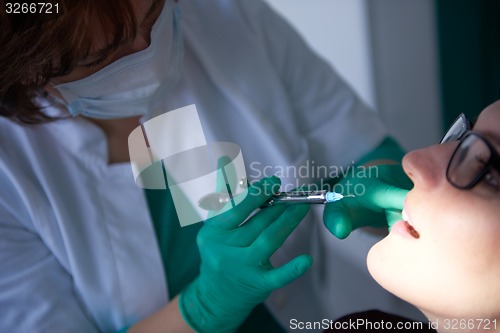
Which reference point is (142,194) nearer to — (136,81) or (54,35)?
(136,81)

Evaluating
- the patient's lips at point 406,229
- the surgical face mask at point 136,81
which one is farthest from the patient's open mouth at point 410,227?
the surgical face mask at point 136,81

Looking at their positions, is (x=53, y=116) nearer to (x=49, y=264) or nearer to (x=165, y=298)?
(x=49, y=264)

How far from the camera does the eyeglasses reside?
601 mm

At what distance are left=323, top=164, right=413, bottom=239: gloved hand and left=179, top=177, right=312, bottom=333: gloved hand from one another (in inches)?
2.4

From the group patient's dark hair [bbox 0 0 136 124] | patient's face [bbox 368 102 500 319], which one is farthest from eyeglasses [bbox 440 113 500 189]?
patient's dark hair [bbox 0 0 136 124]

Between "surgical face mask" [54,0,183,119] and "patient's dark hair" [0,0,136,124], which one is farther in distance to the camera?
"surgical face mask" [54,0,183,119]

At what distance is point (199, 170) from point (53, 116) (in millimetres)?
285

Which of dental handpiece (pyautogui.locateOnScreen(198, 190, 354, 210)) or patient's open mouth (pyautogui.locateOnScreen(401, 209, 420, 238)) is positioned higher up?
dental handpiece (pyautogui.locateOnScreen(198, 190, 354, 210))

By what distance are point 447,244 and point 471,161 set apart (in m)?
0.10

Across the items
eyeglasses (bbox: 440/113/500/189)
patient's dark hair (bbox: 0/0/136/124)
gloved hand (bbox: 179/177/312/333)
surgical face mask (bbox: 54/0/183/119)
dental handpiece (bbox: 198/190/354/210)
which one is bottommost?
gloved hand (bbox: 179/177/312/333)

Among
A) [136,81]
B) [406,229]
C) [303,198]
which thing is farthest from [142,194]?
[406,229]

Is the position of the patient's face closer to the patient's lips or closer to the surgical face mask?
the patient's lips

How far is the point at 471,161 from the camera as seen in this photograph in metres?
0.61

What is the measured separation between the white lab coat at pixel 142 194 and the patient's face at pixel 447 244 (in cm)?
23
